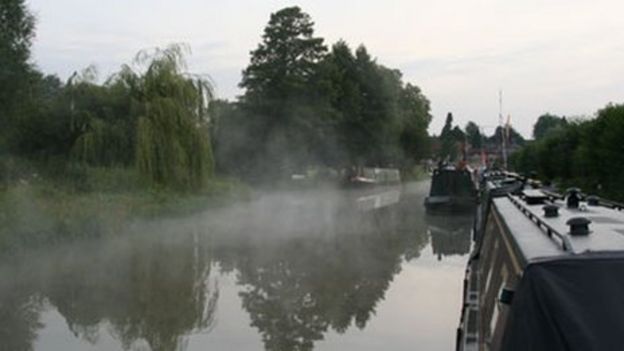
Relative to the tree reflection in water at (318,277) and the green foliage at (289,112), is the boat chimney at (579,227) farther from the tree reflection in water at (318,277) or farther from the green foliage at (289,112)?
the green foliage at (289,112)

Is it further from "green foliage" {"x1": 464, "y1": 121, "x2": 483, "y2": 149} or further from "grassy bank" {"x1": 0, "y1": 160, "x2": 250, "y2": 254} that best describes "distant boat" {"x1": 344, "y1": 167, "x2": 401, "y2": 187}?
"green foliage" {"x1": 464, "y1": 121, "x2": 483, "y2": 149}

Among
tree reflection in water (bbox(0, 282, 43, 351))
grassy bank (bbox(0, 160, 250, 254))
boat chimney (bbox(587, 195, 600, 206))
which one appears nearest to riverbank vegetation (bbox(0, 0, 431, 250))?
grassy bank (bbox(0, 160, 250, 254))

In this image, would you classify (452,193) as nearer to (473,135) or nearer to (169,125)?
(169,125)

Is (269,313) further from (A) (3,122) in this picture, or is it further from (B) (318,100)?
(B) (318,100)

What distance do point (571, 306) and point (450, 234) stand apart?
1781cm

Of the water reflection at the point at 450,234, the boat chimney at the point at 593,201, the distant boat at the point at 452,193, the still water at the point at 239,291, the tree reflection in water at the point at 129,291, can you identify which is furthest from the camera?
the distant boat at the point at 452,193

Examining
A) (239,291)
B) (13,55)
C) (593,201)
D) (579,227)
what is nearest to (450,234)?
(239,291)

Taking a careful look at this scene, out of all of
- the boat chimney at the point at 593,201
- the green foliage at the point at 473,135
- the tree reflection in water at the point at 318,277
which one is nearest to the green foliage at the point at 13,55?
the tree reflection in water at the point at 318,277

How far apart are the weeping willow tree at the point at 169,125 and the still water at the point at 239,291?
3.27 metres

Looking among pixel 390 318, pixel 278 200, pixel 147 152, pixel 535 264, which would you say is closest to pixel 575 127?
pixel 278 200

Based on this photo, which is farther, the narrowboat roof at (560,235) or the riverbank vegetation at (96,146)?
the riverbank vegetation at (96,146)

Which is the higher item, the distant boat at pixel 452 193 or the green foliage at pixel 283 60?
the green foliage at pixel 283 60

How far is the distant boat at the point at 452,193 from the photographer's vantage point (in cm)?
2672

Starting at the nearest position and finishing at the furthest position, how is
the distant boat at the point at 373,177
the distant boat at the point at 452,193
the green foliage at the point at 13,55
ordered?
the green foliage at the point at 13,55
the distant boat at the point at 452,193
the distant boat at the point at 373,177
